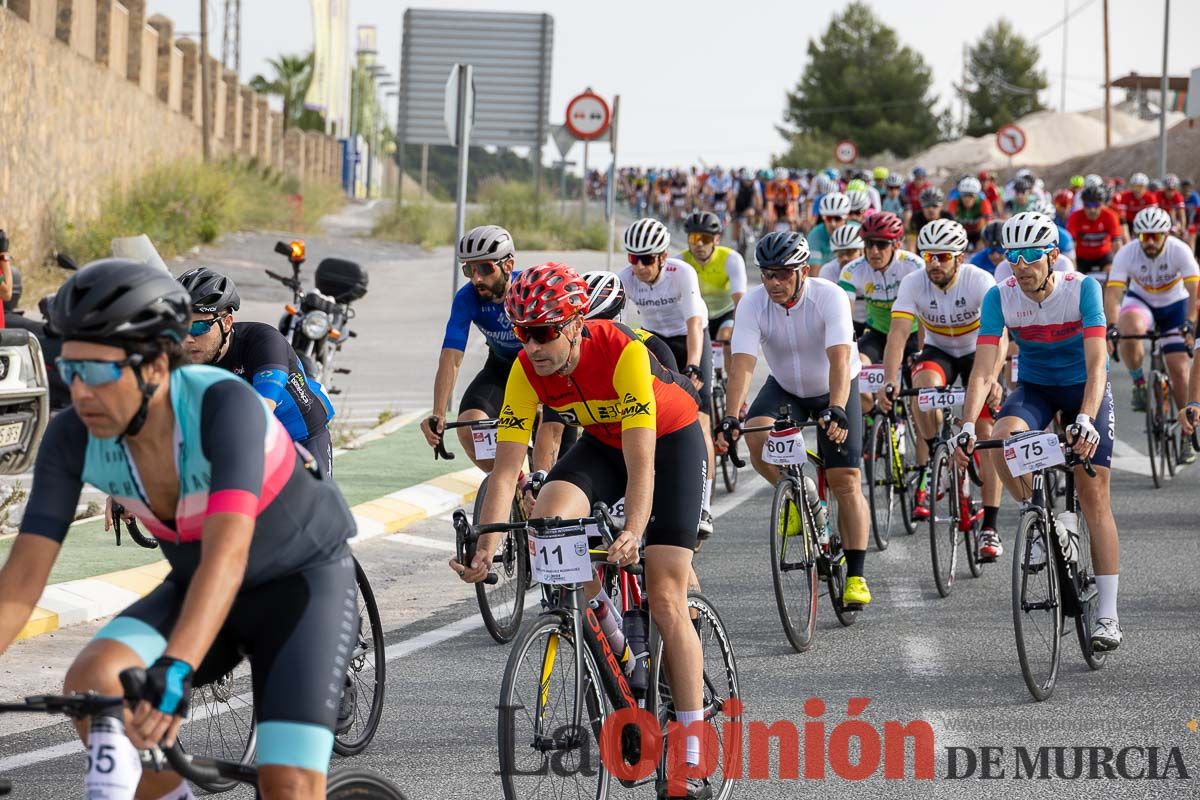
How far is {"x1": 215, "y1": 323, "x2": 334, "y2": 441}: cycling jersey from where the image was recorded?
684 centimetres

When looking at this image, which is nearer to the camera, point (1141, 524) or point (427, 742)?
point (427, 742)

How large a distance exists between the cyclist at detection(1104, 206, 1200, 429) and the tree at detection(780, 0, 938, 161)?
88059mm

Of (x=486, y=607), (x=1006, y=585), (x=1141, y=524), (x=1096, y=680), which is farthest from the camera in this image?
(x=1141, y=524)

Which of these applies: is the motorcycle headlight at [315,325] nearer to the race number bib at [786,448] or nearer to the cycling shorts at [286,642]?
the race number bib at [786,448]

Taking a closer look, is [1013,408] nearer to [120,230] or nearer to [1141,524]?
[1141,524]

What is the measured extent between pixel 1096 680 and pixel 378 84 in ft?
343

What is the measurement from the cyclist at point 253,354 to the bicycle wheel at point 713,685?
1.62m

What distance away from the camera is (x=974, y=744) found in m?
6.68

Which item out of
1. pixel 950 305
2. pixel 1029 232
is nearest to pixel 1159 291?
pixel 950 305

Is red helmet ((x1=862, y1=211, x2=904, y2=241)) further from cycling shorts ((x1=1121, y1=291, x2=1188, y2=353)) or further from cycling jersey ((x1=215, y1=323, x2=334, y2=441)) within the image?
cycling jersey ((x1=215, y1=323, x2=334, y2=441))

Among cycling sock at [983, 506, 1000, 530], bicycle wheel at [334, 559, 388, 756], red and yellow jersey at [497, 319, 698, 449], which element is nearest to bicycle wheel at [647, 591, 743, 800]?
red and yellow jersey at [497, 319, 698, 449]

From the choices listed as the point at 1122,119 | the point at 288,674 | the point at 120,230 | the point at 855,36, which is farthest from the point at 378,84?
the point at 288,674

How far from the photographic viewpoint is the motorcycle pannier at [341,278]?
49.7ft

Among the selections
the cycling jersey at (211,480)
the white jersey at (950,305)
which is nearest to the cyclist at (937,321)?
the white jersey at (950,305)
